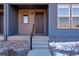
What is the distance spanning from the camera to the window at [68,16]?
15.4 meters

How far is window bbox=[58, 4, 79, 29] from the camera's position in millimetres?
15414

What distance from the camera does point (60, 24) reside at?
50.9 ft

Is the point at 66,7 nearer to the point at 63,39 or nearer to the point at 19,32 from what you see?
the point at 63,39

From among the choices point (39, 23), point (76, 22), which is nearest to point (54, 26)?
point (76, 22)

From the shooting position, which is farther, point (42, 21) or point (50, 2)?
point (42, 21)

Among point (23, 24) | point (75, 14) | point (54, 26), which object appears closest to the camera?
point (54, 26)

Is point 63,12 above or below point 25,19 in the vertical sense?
above

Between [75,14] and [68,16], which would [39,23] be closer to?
[68,16]

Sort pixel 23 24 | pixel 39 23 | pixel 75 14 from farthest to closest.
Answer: pixel 39 23
pixel 23 24
pixel 75 14

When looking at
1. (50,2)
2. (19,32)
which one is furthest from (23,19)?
(50,2)

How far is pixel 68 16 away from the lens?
15500mm

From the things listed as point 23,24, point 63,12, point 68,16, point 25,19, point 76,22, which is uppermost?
point 63,12

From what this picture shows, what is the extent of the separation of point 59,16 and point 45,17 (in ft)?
14.3

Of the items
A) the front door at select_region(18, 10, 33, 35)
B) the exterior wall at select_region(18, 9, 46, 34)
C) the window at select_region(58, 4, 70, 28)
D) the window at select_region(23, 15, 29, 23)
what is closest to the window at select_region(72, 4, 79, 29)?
the window at select_region(58, 4, 70, 28)
